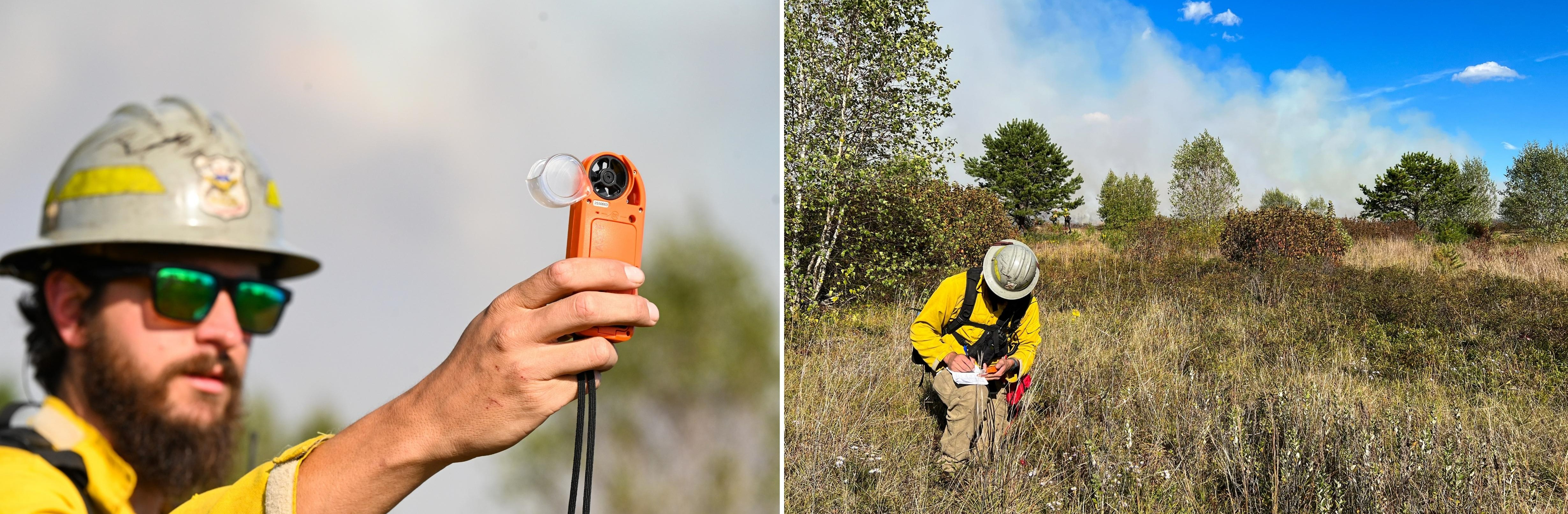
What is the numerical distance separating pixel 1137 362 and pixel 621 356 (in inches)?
146

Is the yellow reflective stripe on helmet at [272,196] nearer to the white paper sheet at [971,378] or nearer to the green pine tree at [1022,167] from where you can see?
the white paper sheet at [971,378]

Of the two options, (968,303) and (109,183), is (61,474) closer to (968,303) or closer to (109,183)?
(109,183)

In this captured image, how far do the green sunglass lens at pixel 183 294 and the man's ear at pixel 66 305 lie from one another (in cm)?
5

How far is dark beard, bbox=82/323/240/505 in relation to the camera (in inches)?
17.5

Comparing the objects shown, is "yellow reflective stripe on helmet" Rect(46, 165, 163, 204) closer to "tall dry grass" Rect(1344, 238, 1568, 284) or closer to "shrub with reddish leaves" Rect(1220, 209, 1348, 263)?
"tall dry grass" Rect(1344, 238, 1568, 284)

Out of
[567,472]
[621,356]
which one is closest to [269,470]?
[567,472]

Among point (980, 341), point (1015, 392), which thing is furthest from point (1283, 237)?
point (980, 341)

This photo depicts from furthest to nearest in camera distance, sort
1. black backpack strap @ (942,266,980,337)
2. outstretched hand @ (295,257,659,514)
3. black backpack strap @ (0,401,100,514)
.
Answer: black backpack strap @ (942,266,980,337)
outstretched hand @ (295,257,659,514)
black backpack strap @ (0,401,100,514)

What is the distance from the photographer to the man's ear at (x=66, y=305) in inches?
17.5

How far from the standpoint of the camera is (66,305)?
0.45m

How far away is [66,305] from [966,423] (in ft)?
10.5

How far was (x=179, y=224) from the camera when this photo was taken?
0.45m

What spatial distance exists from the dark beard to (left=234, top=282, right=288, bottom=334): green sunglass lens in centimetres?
3

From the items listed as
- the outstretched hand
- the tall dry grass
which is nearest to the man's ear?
the outstretched hand
